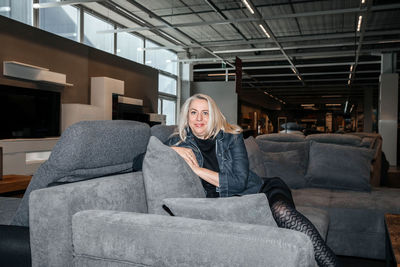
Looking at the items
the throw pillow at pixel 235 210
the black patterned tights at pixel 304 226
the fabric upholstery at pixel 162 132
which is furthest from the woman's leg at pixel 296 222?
the fabric upholstery at pixel 162 132

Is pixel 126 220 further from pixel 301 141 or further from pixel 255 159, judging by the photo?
pixel 301 141

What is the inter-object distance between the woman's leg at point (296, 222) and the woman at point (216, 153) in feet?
0.04

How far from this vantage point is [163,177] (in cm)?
150

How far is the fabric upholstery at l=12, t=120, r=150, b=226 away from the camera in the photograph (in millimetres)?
1427

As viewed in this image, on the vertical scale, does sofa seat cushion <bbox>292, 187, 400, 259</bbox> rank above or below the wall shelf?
below

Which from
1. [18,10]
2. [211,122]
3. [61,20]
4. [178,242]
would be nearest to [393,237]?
[211,122]

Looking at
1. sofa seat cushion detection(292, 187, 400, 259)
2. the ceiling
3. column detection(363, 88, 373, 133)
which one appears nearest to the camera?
sofa seat cushion detection(292, 187, 400, 259)

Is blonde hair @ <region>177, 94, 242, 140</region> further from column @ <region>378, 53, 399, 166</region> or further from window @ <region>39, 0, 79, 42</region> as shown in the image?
column @ <region>378, 53, 399, 166</region>

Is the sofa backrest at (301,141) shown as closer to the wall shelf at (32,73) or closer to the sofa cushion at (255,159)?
the sofa cushion at (255,159)

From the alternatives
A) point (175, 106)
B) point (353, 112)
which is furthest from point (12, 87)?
point (353, 112)

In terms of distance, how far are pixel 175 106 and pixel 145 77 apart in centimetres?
331

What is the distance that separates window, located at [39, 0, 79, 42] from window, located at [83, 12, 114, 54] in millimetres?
364

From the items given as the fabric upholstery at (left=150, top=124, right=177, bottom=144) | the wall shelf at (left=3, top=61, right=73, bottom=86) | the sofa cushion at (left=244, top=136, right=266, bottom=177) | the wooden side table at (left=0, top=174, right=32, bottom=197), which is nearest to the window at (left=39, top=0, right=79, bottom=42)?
the wall shelf at (left=3, top=61, right=73, bottom=86)

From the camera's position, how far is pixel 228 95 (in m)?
12.6
